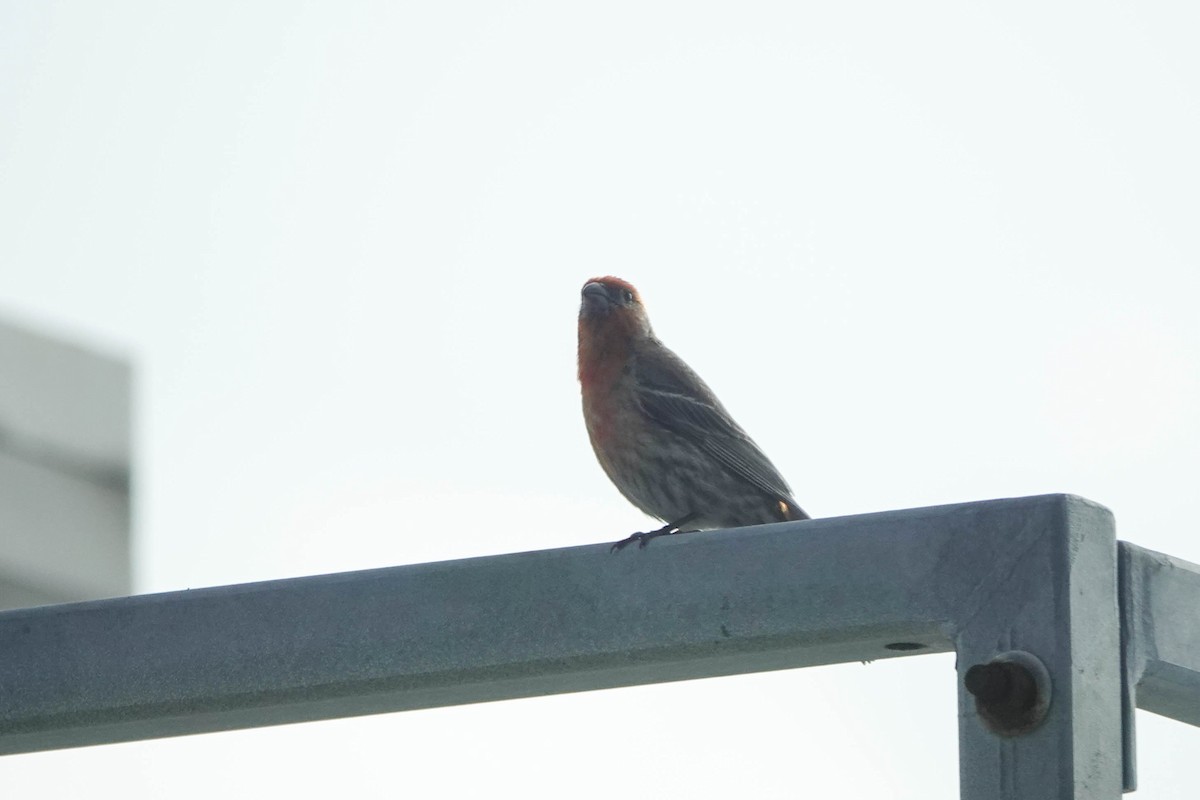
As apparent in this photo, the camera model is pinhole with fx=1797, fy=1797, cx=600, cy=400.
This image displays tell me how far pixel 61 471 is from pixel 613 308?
5.43 metres

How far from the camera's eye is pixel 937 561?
2.75 metres

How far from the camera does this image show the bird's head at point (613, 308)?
8961mm

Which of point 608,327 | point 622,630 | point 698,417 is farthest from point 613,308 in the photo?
point 622,630

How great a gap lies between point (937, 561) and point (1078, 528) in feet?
0.75

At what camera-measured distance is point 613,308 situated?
908 cm

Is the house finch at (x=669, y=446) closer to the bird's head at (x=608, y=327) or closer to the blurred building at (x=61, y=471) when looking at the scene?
the bird's head at (x=608, y=327)

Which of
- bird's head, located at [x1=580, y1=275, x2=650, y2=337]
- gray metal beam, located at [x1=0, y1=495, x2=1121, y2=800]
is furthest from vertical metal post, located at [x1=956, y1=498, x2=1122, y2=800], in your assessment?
bird's head, located at [x1=580, y1=275, x2=650, y2=337]

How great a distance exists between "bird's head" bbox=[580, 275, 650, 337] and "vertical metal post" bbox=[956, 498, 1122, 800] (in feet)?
20.6

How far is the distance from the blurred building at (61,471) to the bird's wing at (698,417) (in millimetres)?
4939

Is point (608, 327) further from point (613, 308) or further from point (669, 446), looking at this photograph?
point (669, 446)

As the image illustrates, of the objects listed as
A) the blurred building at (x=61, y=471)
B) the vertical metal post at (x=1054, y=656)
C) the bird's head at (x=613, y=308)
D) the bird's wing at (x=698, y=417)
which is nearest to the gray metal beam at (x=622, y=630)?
the vertical metal post at (x=1054, y=656)

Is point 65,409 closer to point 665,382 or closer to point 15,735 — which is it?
point 665,382

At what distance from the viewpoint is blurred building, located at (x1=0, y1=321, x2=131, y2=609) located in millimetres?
12023

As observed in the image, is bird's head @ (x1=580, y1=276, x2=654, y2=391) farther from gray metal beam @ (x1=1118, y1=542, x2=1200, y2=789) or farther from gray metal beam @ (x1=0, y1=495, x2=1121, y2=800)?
gray metal beam @ (x1=1118, y1=542, x2=1200, y2=789)
